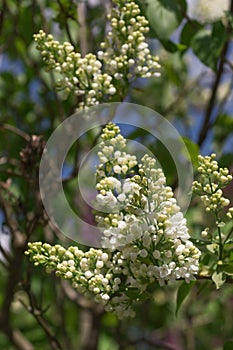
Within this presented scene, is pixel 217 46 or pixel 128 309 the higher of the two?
pixel 217 46

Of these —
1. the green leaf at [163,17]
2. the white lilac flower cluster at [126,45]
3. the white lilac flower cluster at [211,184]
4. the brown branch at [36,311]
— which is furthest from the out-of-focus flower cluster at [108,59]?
the brown branch at [36,311]

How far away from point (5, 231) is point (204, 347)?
116 cm

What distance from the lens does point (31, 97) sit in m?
2.13

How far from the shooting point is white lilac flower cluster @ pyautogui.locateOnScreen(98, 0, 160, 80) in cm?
107

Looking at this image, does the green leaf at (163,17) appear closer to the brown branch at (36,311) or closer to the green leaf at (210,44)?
the green leaf at (210,44)

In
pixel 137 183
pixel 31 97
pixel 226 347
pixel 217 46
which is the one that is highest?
pixel 31 97

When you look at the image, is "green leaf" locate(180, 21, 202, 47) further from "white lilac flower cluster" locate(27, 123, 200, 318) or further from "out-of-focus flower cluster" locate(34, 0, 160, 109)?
"white lilac flower cluster" locate(27, 123, 200, 318)

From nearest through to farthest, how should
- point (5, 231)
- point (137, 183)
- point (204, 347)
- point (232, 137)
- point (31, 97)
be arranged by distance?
→ point (137, 183)
point (5, 231)
point (232, 137)
point (31, 97)
point (204, 347)

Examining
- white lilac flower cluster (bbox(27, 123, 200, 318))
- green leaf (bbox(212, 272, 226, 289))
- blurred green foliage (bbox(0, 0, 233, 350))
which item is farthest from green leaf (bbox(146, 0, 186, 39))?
green leaf (bbox(212, 272, 226, 289))

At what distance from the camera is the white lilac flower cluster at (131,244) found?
88 cm

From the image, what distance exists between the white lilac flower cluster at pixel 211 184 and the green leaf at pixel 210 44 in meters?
0.45

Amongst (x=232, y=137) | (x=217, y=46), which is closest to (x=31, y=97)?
(x=232, y=137)

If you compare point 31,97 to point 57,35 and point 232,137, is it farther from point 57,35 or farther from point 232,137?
point 232,137

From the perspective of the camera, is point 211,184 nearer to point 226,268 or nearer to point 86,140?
Answer: point 226,268
